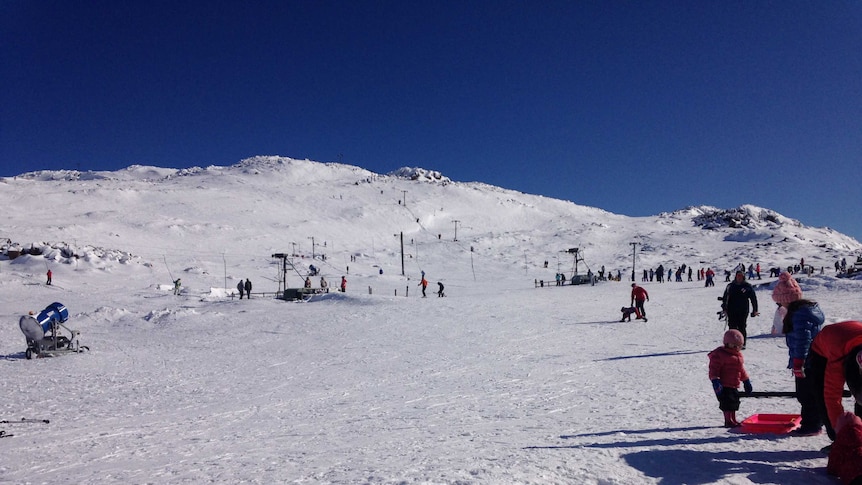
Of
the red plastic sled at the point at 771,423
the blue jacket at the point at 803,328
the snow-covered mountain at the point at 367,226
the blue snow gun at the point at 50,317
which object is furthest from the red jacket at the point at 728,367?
the snow-covered mountain at the point at 367,226

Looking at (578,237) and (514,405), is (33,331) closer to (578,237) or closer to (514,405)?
(514,405)

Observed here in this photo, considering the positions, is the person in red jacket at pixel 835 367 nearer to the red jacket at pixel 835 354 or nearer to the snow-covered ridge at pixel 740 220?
the red jacket at pixel 835 354

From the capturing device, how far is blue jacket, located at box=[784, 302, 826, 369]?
5797 millimetres

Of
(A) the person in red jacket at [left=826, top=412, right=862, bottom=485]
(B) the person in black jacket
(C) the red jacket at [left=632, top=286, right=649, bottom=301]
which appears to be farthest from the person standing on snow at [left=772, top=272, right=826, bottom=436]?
(C) the red jacket at [left=632, top=286, right=649, bottom=301]

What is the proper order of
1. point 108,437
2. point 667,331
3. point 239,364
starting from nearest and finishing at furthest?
point 108,437
point 239,364
point 667,331

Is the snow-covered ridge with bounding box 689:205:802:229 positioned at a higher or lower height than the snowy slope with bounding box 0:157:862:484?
higher

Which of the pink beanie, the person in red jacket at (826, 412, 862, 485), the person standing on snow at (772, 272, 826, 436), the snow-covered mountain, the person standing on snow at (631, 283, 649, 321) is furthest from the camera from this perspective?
the snow-covered mountain

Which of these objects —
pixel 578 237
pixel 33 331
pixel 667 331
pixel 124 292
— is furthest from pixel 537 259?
pixel 33 331

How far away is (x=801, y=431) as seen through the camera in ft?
18.9

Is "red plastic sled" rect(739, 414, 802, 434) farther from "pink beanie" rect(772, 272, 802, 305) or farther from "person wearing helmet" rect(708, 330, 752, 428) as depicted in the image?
"pink beanie" rect(772, 272, 802, 305)

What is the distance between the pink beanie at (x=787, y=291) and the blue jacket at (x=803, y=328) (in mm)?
557

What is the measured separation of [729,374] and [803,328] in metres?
0.96

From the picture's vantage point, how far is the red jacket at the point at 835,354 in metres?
4.50

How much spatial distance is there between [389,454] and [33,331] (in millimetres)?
16316
